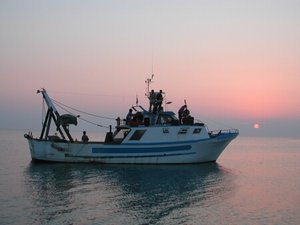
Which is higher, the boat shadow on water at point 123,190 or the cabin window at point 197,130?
the cabin window at point 197,130

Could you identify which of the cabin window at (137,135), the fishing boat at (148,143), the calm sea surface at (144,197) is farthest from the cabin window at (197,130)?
the cabin window at (137,135)

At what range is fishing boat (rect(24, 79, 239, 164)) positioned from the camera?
35.0 metres

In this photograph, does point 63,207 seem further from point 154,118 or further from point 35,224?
point 154,118

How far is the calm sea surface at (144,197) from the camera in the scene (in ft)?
55.8

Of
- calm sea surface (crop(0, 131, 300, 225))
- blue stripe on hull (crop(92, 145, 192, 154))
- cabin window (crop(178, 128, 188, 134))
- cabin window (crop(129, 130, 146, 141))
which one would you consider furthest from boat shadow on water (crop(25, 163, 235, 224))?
cabin window (crop(178, 128, 188, 134))

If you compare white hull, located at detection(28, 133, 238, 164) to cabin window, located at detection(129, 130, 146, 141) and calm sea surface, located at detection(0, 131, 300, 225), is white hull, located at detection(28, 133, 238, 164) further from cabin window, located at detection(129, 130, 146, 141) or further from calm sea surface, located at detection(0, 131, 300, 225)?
calm sea surface, located at detection(0, 131, 300, 225)

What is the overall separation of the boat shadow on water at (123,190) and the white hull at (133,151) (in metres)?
0.74

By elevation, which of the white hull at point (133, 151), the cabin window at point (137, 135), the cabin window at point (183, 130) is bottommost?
the white hull at point (133, 151)

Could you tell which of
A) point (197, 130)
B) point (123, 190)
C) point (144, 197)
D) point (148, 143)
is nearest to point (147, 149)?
point (148, 143)

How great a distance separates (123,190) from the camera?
23266 mm

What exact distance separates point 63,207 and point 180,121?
19520 mm

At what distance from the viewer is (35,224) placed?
1545cm

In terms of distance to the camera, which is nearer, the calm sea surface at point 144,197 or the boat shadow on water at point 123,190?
the calm sea surface at point 144,197

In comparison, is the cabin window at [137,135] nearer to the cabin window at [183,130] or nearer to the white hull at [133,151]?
the white hull at [133,151]
